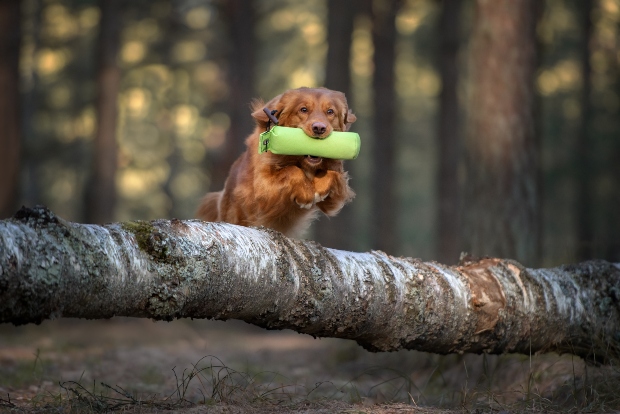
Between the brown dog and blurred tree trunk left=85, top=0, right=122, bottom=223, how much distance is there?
974 centimetres

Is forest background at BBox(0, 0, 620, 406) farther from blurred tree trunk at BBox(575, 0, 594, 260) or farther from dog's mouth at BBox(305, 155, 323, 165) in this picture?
dog's mouth at BBox(305, 155, 323, 165)

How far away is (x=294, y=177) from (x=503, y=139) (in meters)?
3.56

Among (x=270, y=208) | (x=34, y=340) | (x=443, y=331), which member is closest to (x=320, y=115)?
(x=270, y=208)

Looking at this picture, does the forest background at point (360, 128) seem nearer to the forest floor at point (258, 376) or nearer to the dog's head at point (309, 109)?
the forest floor at point (258, 376)

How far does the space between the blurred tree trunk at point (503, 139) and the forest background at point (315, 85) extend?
0.03 m

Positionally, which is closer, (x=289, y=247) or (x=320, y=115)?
(x=289, y=247)

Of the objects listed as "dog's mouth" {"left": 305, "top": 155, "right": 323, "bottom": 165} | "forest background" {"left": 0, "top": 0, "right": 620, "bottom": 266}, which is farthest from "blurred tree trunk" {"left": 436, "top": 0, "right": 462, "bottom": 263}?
"dog's mouth" {"left": 305, "top": 155, "right": 323, "bottom": 165}

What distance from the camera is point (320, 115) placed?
5656mm

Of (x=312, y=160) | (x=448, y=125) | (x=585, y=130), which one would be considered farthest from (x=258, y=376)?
(x=585, y=130)

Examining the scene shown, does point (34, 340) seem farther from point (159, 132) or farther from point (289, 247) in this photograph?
point (159, 132)

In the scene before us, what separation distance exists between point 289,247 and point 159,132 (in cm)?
2921

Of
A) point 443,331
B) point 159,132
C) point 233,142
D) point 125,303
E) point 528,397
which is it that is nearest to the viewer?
point 125,303

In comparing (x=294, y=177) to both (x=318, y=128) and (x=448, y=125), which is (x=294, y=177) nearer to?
(x=318, y=128)

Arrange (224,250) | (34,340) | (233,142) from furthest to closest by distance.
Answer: (233,142) < (34,340) < (224,250)
